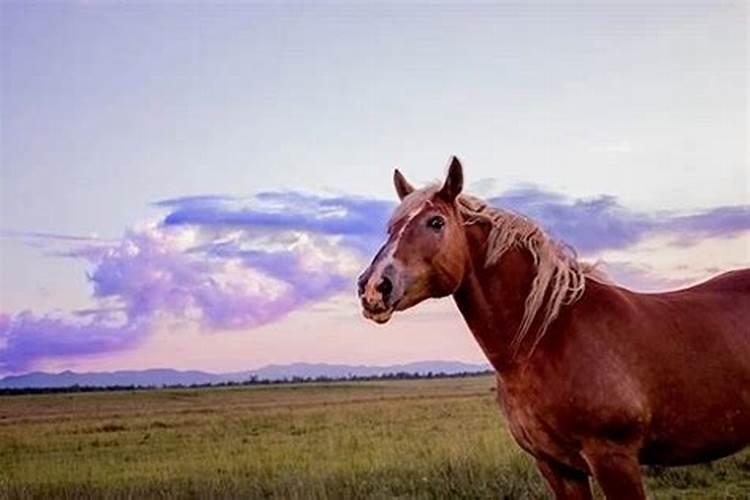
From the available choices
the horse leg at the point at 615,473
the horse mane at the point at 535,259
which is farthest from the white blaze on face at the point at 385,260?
the horse leg at the point at 615,473

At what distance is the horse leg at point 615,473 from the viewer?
287 centimetres

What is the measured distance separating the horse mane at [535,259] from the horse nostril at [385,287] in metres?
0.40

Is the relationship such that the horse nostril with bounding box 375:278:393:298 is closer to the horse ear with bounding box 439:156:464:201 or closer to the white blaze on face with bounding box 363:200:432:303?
the white blaze on face with bounding box 363:200:432:303

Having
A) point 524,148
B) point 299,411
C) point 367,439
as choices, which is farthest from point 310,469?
point 299,411

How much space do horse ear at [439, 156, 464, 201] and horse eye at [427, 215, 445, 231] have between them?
0.09 m

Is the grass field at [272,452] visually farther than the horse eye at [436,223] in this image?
Yes

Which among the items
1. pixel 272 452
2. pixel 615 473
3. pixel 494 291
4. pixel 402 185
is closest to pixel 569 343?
pixel 494 291

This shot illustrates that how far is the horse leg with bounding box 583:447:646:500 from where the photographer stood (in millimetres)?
2865

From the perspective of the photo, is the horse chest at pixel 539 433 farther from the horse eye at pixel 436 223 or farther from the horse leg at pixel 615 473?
the horse eye at pixel 436 223

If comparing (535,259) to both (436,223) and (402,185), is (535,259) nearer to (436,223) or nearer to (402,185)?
(436,223)

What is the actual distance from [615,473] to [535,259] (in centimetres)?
74

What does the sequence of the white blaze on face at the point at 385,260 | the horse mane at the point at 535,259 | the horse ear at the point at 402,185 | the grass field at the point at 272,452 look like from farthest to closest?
the grass field at the point at 272,452 → the horse ear at the point at 402,185 → the horse mane at the point at 535,259 → the white blaze on face at the point at 385,260

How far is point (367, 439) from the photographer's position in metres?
7.88

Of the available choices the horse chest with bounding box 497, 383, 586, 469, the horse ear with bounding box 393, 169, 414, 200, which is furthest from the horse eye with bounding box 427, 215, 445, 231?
the horse chest with bounding box 497, 383, 586, 469
